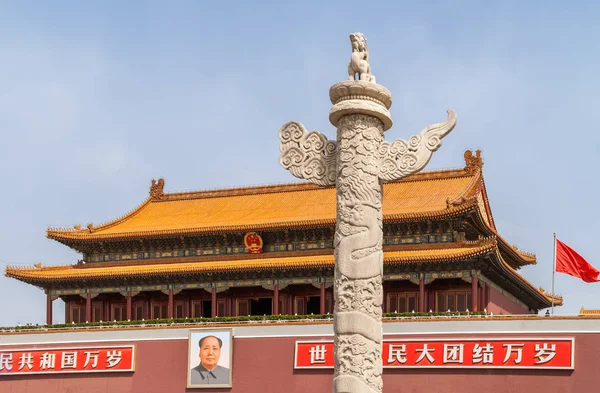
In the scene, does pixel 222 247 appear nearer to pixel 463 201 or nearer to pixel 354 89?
pixel 463 201

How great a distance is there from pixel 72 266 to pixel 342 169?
23.2m

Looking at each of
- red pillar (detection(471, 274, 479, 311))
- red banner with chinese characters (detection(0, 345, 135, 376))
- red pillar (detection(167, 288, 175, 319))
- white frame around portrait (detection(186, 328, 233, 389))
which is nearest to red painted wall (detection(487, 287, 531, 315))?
red pillar (detection(471, 274, 479, 311))

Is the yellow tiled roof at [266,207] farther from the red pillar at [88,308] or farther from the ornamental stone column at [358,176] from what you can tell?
the ornamental stone column at [358,176]

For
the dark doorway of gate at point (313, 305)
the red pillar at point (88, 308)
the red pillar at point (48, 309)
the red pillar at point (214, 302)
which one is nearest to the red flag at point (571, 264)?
the dark doorway of gate at point (313, 305)

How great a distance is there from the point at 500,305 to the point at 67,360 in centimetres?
1227

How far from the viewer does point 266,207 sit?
30797 millimetres

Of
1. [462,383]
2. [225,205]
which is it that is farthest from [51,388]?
[462,383]

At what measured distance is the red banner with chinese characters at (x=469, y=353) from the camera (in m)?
21.5

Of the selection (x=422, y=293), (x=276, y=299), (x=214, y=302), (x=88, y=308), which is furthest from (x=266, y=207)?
(x=422, y=293)

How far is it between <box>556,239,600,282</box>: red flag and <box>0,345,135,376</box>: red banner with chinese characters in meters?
11.4

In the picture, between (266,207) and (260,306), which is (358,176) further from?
(266,207)

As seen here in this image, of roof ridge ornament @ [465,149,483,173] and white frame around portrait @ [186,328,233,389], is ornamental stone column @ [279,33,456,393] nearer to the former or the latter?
white frame around portrait @ [186,328,233,389]

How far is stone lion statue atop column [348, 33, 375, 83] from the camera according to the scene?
9.54 meters

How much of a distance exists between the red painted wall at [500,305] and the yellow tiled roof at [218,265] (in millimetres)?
2016
